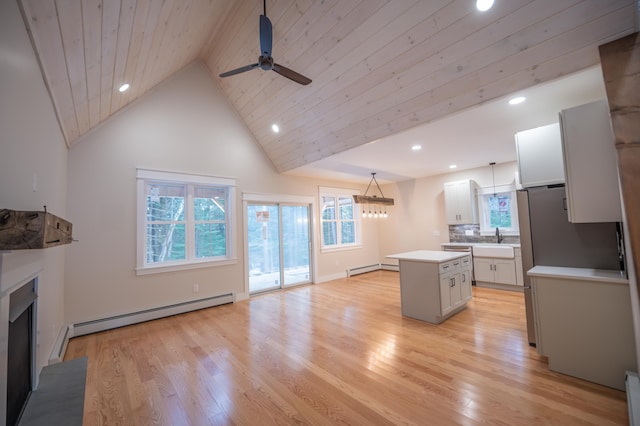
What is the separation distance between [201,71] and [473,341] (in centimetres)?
591

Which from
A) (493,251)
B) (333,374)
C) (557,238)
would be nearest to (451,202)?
(493,251)

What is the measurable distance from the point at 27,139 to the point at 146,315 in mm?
3177

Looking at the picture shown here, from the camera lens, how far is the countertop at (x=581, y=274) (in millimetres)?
2127

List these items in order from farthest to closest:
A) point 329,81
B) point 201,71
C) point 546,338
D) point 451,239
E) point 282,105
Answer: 1. point 451,239
2. point 201,71
3. point 282,105
4. point 329,81
5. point 546,338

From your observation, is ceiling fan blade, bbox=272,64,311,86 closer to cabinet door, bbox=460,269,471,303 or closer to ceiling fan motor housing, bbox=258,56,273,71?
ceiling fan motor housing, bbox=258,56,273,71

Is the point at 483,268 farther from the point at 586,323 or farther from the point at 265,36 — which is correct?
the point at 265,36

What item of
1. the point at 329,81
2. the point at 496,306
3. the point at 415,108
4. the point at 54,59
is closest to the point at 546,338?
the point at 496,306

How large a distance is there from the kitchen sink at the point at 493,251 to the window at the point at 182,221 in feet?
16.5

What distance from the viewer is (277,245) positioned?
230 inches

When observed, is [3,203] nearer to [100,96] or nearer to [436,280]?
[100,96]

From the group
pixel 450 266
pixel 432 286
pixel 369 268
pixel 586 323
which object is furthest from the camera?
pixel 369 268

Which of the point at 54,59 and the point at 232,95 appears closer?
the point at 54,59

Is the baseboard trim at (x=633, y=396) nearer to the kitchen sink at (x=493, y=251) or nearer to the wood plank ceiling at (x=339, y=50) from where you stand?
the wood plank ceiling at (x=339, y=50)

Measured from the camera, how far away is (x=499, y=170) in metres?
5.78
